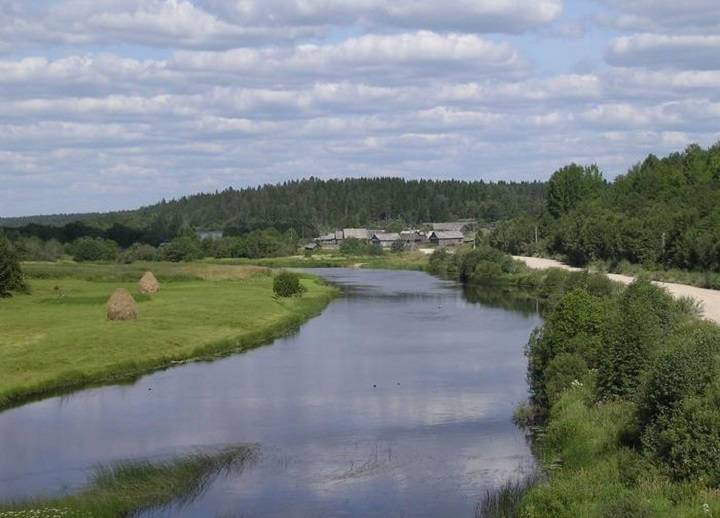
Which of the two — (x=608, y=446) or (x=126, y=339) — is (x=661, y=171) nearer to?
(x=126, y=339)

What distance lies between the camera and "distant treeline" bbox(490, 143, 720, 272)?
9181 cm

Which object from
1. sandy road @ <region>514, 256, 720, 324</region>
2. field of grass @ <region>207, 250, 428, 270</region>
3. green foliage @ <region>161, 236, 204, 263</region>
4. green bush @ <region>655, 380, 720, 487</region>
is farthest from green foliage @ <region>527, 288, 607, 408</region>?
green foliage @ <region>161, 236, 204, 263</region>

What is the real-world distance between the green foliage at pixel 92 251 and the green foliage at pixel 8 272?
70.8 metres

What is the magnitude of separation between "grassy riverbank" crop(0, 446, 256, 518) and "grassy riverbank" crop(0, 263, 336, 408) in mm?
11967

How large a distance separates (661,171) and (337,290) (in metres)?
63.2

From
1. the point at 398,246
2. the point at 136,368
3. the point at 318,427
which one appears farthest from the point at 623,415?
the point at 398,246

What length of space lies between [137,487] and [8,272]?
5022cm

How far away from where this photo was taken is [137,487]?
2673 cm

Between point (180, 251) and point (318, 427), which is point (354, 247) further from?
point (318, 427)

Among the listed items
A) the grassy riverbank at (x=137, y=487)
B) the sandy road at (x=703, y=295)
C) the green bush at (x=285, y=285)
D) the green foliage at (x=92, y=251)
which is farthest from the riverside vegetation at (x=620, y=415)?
the green foliage at (x=92, y=251)

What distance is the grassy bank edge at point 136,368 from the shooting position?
131 ft

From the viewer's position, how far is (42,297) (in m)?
73.1

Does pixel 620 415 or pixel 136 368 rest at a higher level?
pixel 620 415

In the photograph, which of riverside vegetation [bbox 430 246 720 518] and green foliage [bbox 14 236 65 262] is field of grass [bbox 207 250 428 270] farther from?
riverside vegetation [bbox 430 246 720 518]
